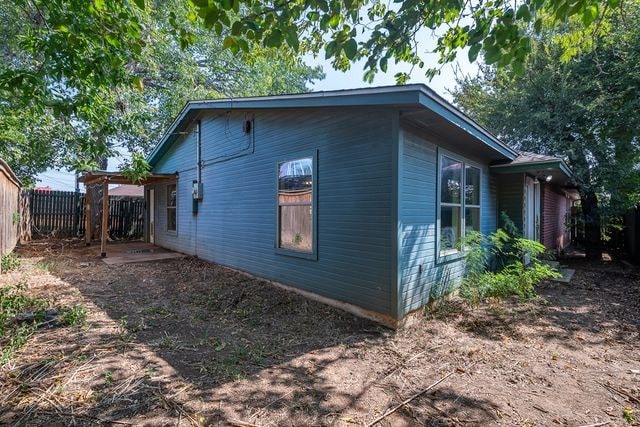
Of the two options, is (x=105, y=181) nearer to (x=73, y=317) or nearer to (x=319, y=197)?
(x=73, y=317)

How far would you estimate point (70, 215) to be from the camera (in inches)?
525

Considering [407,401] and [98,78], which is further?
[98,78]

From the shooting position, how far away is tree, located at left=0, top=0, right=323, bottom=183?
3.65 meters

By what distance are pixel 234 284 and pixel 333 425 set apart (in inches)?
166

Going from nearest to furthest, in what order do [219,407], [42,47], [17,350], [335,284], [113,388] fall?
[219,407] → [113,388] → [17,350] → [42,47] → [335,284]

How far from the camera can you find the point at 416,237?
4.57m

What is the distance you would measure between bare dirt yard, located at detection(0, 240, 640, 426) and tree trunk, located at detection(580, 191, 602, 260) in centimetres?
529

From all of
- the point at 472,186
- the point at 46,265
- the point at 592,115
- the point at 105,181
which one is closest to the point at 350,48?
the point at 472,186

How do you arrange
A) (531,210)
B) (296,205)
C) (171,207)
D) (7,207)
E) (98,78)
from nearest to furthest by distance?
(98,78)
(296,205)
(531,210)
(7,207)
(171,207)

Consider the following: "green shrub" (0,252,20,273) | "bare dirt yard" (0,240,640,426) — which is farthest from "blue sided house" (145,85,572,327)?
"green shrub" (0,252,20,273)

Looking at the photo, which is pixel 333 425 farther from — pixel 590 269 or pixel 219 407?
→ pixel 590 269

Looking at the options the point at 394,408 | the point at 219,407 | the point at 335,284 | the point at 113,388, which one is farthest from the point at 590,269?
the point at 113,388

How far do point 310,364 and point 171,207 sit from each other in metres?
8.93

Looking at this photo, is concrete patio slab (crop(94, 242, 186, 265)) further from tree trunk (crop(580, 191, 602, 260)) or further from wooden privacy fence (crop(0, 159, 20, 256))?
tree trunk (crop(580, 191, 602, 260))
